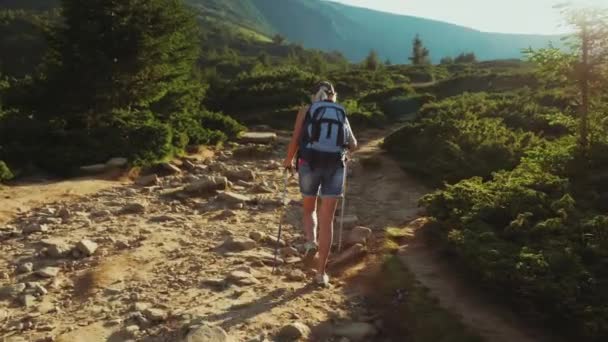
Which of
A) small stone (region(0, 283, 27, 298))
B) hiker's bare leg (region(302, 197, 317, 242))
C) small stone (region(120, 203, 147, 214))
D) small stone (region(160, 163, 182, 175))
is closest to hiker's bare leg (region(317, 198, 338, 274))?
hiker's bare leg (region(302, 197, 317, 242))

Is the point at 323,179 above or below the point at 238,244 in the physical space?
above

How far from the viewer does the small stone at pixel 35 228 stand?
26.0 ft

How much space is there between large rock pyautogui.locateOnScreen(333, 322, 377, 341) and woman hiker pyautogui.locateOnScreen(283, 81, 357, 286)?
3.22 ft

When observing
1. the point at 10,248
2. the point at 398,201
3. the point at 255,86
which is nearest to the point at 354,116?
the point at 255,86

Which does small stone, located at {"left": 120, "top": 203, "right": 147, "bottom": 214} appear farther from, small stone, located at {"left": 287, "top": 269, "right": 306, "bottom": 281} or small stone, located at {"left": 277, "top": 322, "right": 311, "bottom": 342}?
small stone, located at {"left": 277, "top": 322, "right": 311, "bottom": 342}

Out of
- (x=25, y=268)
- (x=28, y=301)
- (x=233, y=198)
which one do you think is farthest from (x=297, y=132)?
(x=233, y=198)

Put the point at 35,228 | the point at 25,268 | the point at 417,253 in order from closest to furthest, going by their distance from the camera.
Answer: the point at 25,268, the point at 417,253, the point at 35,228

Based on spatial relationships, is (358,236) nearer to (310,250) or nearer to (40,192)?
(310,250)

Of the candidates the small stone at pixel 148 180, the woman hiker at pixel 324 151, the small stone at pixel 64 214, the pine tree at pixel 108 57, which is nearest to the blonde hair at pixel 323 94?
the woman hiker at pixel 324 151

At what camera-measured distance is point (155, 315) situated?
16.6ft

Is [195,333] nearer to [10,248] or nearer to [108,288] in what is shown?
[108,288]

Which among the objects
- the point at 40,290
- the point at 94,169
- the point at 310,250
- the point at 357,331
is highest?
the point at 94,169

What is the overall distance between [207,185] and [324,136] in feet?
17.8

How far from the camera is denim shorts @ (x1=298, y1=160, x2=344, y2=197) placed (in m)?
5.76
